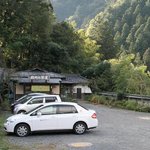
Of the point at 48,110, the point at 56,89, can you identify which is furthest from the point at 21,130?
the point at 56,89

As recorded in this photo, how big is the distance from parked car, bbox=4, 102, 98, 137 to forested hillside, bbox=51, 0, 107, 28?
458 feet

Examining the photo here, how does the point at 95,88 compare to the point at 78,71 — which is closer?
the point at 95,88

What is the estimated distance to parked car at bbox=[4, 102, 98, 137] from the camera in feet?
63.3

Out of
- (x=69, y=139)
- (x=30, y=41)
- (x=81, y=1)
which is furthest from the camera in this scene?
(x=81, y=1)

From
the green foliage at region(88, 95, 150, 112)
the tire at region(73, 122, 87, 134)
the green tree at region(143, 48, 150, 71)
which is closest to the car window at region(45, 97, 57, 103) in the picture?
the tire at region(73, 122, 87, 134)

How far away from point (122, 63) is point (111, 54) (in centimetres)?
2660

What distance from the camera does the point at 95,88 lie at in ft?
210

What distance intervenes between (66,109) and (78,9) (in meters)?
150

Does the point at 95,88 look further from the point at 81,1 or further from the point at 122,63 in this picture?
the point at 81,1

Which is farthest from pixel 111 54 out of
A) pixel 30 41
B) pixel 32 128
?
pixel 32 128

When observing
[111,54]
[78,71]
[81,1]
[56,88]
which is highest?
[81,1]

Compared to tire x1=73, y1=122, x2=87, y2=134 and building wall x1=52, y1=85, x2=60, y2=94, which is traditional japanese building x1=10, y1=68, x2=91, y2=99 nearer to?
building wall x1=52, y1=85, x2=60, y2=94

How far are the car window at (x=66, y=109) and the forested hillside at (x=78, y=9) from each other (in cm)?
13956

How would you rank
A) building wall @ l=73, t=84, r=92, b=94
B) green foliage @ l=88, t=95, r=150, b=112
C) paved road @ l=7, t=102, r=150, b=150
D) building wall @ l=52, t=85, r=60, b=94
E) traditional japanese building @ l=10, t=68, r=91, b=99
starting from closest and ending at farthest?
paved road @ l=7, t=102, r=150, b=150 < green foliage @ l=88, t=95, r=150, b=112 < traditional japanese building @ l=10, t=68, r=91, b=99 < building wall @ l=52, t=85, r=60, b=94 < building wall @ l=73, t=84, r=92, b=94
